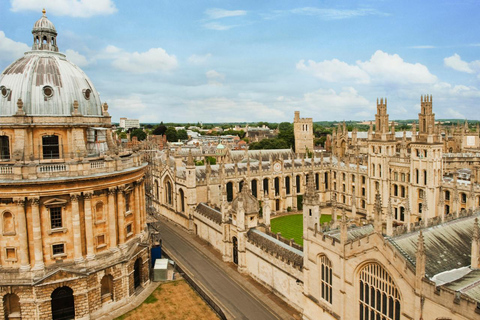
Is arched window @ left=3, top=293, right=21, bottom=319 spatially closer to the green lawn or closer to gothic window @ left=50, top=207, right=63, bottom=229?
gothic window @ left=50, top=207, right=63, bottom=229

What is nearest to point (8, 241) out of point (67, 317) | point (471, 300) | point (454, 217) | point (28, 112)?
point (67, 317)

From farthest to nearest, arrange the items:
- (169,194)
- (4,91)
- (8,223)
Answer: (169,194), (4,91), (8,223)

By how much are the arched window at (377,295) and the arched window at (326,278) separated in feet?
8.58

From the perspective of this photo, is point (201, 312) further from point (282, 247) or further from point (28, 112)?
point (28, 112)

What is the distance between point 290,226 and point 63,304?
29.8 meters

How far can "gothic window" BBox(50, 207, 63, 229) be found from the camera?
1059 inches

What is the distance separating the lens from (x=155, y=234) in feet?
128

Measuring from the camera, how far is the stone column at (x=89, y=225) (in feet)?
90.2

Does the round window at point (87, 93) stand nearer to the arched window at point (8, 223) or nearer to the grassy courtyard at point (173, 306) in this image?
the arched window at point (8, 223)

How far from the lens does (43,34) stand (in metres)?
31.5

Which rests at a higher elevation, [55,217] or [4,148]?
[4,148]

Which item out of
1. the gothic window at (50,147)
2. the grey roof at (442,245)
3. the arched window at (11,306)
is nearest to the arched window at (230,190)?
the gothic window at (50,147)

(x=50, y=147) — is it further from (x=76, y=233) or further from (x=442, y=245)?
(x=442, y=245)

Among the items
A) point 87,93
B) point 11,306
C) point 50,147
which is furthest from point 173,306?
point 87,93
